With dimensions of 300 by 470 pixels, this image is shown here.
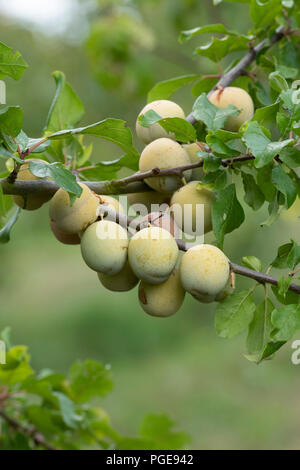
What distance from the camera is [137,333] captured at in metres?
3.87

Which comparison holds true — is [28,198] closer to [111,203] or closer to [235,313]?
[111,203]

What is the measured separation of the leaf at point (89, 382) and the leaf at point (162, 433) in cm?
13

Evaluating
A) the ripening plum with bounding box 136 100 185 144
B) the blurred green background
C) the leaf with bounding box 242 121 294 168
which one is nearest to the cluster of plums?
the ripening plum with bounding box 136 100 185 144

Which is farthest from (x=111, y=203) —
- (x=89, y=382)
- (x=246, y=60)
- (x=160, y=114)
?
(x=89, y=382)

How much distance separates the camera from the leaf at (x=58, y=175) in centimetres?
64

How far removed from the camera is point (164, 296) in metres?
0.70

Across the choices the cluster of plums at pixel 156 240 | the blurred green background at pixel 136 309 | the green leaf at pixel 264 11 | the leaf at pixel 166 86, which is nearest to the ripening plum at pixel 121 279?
the cluster of plums at pixel 156 240

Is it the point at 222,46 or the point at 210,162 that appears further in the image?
the point at 222,46

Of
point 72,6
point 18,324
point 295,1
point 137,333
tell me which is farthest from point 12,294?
point 295,1

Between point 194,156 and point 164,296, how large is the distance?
19 centimetres

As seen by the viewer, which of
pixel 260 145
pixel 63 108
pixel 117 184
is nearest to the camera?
pixel 260 145

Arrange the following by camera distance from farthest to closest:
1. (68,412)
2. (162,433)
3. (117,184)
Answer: (162,433)
(68,412)
(117,184)

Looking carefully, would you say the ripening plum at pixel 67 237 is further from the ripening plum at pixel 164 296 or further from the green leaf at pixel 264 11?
the green leaf at pixel 264 11

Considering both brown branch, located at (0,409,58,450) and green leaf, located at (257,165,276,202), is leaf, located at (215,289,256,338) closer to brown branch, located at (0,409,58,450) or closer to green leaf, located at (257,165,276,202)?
green leaf, located at (257,165,276,202)
